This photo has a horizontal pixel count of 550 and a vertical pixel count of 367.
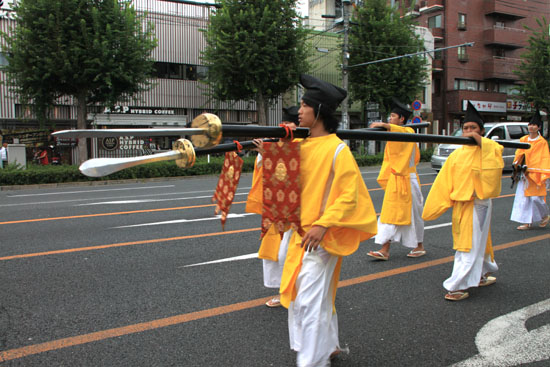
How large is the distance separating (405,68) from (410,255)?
75.4ft

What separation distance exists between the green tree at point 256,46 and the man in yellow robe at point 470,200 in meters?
18.4

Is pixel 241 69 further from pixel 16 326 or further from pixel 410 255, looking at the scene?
pixel 16 326

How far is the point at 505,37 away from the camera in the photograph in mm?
39375

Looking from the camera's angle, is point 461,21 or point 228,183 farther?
point 461,21

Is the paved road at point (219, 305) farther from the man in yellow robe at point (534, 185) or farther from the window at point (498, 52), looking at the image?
the window at point (498, 52)

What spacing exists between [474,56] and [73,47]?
32.4 m

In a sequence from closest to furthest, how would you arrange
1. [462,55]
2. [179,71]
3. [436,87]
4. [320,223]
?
[320,223] < [179,71] < [462,55] < [436,87]

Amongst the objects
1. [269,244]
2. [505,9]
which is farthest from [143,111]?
[505,9]

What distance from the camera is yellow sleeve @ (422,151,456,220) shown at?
477cm

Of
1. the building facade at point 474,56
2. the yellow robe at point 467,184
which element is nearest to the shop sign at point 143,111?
the building facade at point 474,56

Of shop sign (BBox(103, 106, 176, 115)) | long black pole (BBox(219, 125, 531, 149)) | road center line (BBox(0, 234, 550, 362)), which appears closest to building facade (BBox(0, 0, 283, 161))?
shop sign (BBox(103, 106, 176, 115))

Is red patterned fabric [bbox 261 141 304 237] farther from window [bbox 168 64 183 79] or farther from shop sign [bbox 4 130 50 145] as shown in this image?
window [bbox 168 64 183 79]

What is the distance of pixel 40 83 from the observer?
1853cm

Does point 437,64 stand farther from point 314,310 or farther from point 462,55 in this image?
point 314,310
